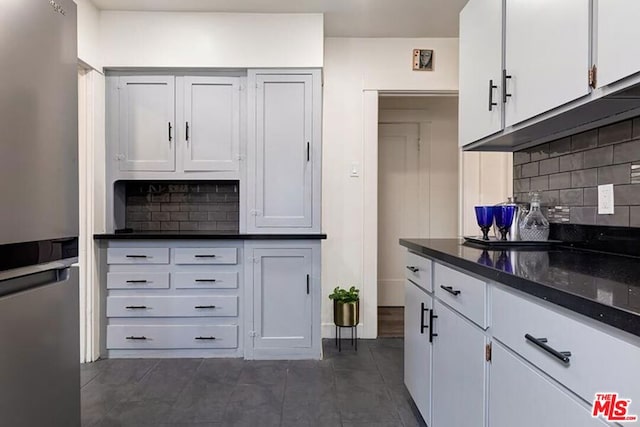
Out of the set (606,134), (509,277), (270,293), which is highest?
(606,134)

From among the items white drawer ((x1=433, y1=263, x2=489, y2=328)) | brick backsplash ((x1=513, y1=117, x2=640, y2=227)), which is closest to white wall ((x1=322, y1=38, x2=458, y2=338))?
brick backsplash ((x1=513, y1=117, x2=640, y2=227))

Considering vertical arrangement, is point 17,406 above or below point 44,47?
below

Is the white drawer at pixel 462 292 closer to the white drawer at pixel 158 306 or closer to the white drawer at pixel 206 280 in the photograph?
the white drawer at pixel 206 280

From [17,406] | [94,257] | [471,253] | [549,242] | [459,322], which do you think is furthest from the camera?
[94,257]

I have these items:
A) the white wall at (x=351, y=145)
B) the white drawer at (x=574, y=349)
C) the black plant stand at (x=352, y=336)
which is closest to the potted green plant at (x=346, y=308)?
the black plant stand at (x=352, y=336)

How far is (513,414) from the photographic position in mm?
1069

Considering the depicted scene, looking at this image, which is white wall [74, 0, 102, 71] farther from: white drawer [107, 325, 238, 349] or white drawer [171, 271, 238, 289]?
white drawer [107, 325, 238, 349]

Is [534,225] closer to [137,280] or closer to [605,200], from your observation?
[605,200]

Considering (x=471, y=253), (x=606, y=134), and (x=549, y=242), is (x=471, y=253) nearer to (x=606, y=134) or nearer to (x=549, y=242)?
(x=549, y=242)

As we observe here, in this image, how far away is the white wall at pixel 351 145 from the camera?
3.38m

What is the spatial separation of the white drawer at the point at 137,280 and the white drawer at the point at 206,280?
0.08m

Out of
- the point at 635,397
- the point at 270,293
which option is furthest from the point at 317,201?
the point at 635,397

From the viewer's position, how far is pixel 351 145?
338 cm

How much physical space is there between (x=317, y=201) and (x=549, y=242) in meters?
1.57
